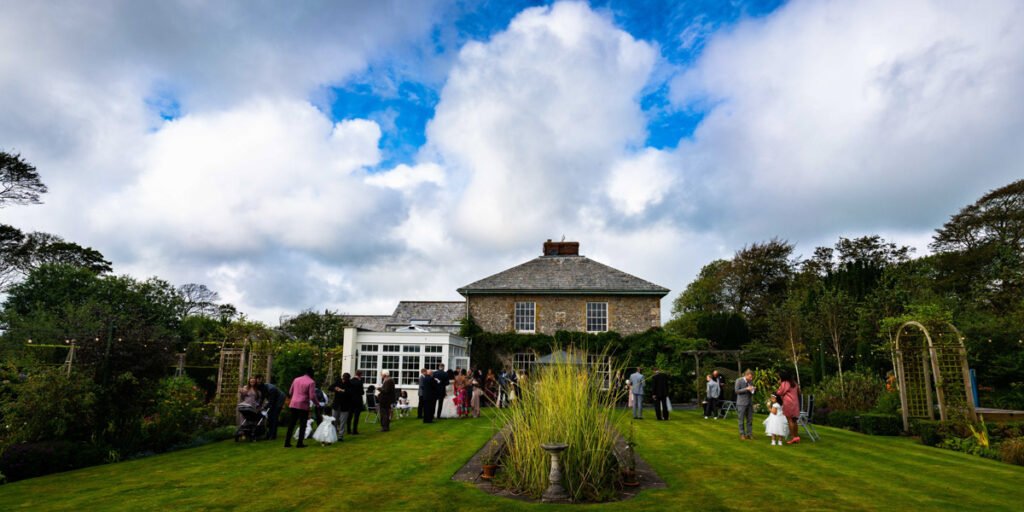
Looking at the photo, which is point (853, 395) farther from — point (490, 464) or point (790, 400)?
point (490, 464)

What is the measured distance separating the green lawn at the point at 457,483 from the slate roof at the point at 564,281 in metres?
15.3

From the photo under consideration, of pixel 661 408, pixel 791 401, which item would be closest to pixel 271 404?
pixel 661 408

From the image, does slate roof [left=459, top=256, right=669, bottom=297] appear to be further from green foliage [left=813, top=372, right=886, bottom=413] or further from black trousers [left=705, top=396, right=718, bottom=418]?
green foliage [left=813, top=372, right=886, bottom=413]

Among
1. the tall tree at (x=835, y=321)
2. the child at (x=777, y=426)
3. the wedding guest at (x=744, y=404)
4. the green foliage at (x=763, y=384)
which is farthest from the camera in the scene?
the tall tree at (x=835, y=321)

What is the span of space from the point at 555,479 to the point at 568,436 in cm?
53

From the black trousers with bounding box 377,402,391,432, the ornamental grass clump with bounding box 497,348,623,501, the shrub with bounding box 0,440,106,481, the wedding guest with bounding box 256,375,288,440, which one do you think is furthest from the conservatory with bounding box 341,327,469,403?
the ornamental grass clump with bounding box 497,348,623,501

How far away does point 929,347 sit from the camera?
12.3 meters

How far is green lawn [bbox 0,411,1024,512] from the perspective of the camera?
621cm

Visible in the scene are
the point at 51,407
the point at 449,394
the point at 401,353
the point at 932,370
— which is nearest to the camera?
the point at 51,407

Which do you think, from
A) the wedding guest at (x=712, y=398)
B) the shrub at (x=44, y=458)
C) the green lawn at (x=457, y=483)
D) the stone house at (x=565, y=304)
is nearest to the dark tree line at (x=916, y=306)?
the wedding guest at (x=712, y=398)

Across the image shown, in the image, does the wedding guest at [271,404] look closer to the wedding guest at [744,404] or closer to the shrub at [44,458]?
the shrub at [44,458]

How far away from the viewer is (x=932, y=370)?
12.9 meters

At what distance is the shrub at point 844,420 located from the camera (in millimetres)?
14148

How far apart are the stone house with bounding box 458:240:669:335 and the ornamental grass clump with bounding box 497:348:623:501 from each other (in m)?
19.2
